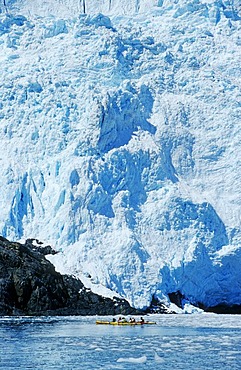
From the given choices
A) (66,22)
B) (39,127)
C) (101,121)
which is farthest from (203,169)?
(66,22)

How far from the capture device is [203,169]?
Result: 185 ft

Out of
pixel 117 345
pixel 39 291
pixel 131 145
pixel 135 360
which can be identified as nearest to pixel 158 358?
pixel 135 360

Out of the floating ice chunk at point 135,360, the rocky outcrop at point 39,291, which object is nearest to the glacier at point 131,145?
the rocky outcrop at point 39,291

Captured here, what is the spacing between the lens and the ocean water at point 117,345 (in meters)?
24.3

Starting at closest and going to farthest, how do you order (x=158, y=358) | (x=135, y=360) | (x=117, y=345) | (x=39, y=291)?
(x=135, y=360) → (x=158, y=358) → (x=117, y=345) → (x=39, y=291)

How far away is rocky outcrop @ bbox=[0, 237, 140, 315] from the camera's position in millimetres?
45438

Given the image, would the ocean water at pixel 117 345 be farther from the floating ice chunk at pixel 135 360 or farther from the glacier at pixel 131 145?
the glacier at pixel 131 145

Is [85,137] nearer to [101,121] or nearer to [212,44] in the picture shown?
[101,121]

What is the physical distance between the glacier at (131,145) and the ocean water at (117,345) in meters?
9.60

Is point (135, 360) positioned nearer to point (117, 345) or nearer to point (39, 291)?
point (117, 345)

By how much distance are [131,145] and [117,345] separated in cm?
2682

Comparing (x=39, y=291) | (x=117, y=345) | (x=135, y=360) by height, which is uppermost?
(x=39, y=291)

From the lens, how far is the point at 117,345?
29.3m

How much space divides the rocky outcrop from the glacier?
1.03 metres
